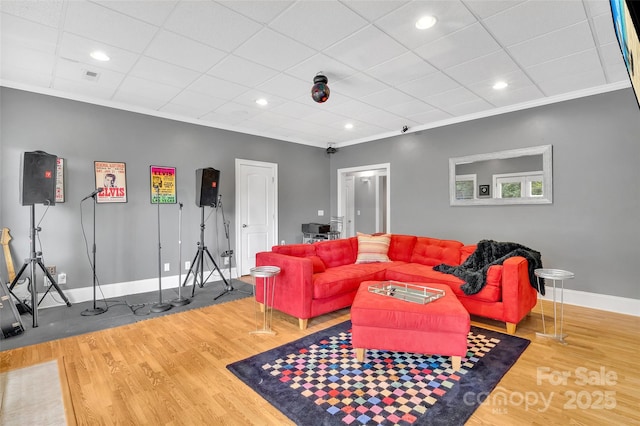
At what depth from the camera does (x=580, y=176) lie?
3.80 metres

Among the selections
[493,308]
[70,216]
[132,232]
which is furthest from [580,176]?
[70,216]

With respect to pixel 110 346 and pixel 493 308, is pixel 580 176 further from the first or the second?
pixel 110 346

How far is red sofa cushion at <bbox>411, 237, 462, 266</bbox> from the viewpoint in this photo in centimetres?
400

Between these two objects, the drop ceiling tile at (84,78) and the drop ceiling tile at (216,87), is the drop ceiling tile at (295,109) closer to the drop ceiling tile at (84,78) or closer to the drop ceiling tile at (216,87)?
the drop ceiling tile at (216,87)

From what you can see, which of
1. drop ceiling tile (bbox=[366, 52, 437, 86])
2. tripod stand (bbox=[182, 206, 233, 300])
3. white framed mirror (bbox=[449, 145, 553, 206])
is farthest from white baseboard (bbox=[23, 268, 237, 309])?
white framed mirror (bbox=[449, 145, 553, 206])

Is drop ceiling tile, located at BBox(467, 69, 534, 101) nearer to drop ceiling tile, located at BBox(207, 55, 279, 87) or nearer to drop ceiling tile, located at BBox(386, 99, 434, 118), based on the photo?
drop ceiling tile, located at BBox(386, 99, 434, 118)

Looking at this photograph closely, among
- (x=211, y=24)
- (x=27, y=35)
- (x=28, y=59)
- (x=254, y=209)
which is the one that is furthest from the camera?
(x=254, y=209)

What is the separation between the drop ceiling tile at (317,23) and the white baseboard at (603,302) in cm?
411

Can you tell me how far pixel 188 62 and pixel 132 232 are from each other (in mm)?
2609

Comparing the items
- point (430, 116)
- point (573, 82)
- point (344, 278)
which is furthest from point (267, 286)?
point (573, 82)

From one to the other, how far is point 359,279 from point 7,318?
357 centimetres

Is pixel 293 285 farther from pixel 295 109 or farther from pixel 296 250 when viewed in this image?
pixel 295 109

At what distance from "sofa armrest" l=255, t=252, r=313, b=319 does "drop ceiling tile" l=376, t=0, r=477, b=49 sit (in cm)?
220

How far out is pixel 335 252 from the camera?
4.13m
